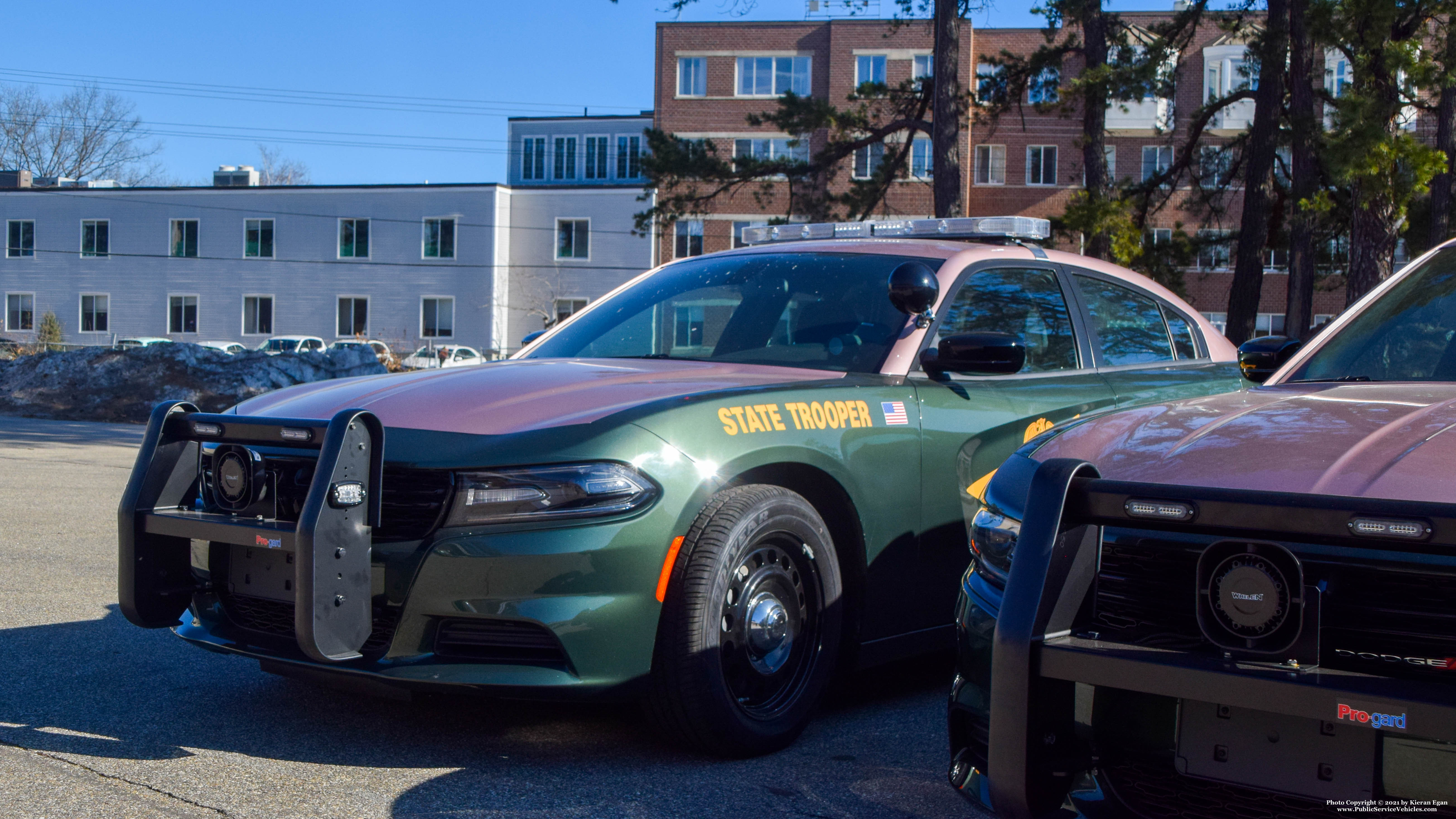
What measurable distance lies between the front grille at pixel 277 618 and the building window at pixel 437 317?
47889 millimetres

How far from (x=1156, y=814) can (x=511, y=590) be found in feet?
5.49

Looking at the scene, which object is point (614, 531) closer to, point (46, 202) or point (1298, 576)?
point (1298, 576)

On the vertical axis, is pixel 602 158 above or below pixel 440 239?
above

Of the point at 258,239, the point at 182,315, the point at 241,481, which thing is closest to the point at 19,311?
the point at 182,315

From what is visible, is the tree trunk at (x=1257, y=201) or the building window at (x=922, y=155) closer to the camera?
the tree trunk at (x=1257, y=201)

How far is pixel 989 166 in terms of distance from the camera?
49.5 metres

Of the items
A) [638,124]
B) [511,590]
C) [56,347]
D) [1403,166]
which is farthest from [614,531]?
[638,124]

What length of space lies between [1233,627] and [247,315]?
179 ft

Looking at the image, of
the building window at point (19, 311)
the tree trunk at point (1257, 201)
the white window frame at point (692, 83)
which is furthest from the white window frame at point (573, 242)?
the tree trunk at point (1257, 201)

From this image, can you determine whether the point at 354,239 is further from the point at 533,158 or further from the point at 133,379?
the point at 133,379

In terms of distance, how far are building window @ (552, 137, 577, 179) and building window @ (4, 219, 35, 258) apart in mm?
22694

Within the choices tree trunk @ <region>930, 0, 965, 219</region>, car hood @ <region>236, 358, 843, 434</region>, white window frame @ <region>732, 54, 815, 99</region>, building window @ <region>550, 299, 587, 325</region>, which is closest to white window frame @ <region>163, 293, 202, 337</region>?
building window @ <region>550, 299, 587, 325</region>

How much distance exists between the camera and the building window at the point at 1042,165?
162 ft

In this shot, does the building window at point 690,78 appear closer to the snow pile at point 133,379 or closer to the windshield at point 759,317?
the snow pile at point 133,379
